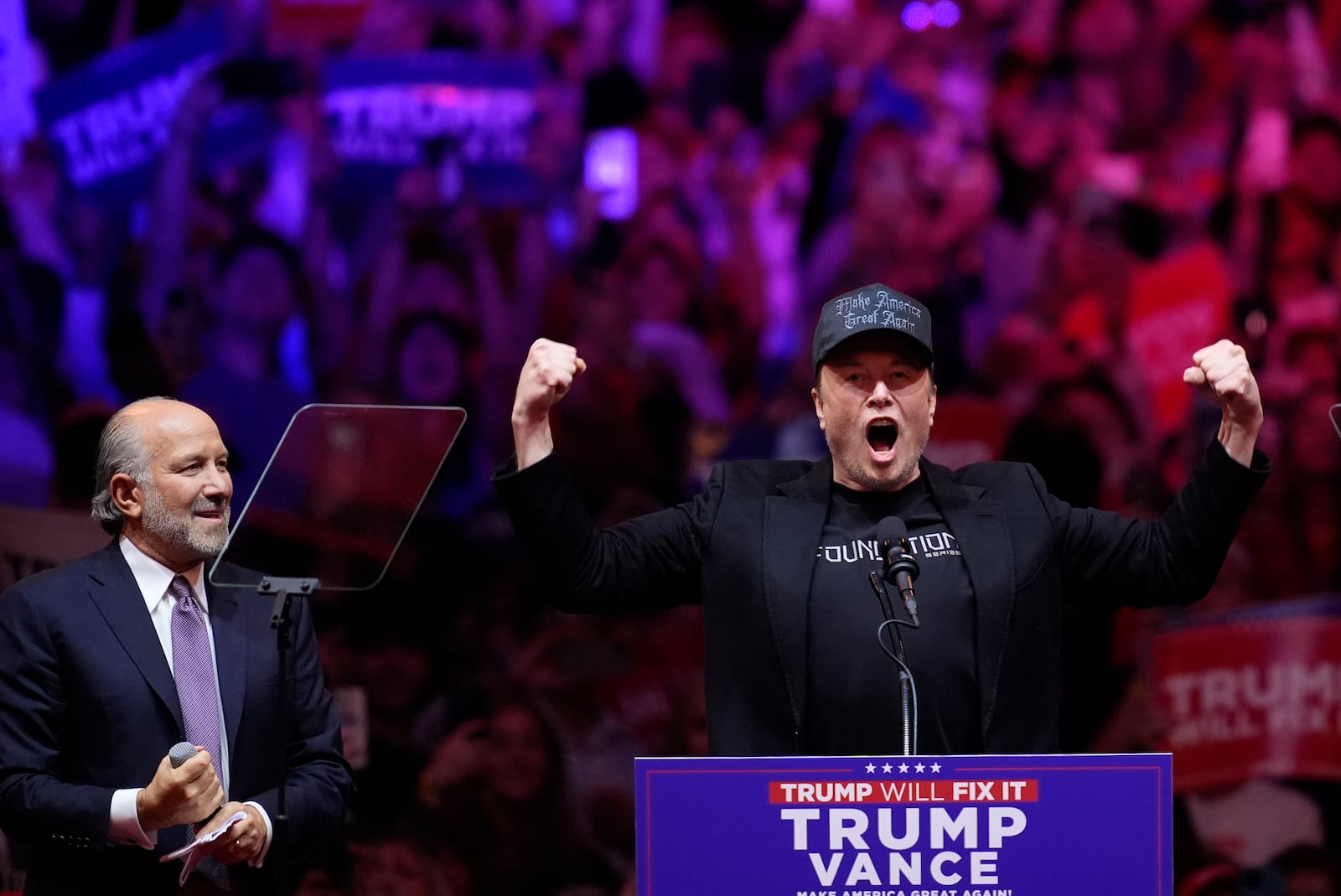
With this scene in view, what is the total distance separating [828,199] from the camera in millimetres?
4672

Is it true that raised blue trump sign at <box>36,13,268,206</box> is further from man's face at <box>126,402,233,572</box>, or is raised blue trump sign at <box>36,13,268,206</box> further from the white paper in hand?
the white paper in hand

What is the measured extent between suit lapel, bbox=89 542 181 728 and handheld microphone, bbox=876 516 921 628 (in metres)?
1.14

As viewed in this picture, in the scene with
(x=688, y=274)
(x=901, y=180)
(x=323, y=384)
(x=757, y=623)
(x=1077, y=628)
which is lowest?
(x=757, y=623)

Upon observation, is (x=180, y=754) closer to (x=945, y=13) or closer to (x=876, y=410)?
(x=876, y=410)

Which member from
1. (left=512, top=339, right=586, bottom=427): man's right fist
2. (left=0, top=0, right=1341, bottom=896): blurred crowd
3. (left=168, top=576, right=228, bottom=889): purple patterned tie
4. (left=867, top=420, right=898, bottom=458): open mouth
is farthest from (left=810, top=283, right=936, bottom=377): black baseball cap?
(left=0, top=0, right=1341, bottom=896): blurred crowd

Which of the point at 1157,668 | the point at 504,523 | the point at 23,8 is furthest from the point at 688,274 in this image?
the point at 23,8

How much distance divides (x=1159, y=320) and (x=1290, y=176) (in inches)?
25.2

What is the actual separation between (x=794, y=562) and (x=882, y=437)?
0.27 meters

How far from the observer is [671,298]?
15.1ft

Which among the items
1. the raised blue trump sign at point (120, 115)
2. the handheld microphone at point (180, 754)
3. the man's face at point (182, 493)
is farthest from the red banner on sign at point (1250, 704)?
the raised blue trump sign at point (120, 115)

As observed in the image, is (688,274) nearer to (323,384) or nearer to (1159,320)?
(323,384)

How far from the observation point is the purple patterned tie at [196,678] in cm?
234

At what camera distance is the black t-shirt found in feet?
7.20

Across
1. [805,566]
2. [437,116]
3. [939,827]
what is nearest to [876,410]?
[805,566]
